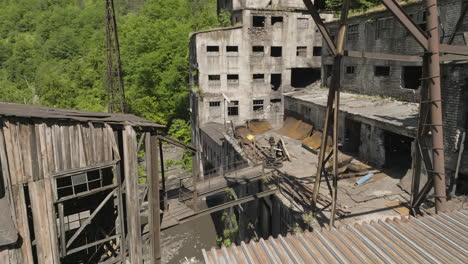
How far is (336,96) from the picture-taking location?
10.7 m

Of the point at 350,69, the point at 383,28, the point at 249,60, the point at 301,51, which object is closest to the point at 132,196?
the point at 383,28

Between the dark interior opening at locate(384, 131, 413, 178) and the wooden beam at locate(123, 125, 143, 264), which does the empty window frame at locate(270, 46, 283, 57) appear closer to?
the dark interior opening at locate(384, 131, 413, 178)

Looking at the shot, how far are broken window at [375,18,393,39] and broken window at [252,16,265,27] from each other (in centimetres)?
1180

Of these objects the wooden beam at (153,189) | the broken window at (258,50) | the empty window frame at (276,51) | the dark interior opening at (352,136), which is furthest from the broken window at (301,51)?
the wooden beam at (153,189)

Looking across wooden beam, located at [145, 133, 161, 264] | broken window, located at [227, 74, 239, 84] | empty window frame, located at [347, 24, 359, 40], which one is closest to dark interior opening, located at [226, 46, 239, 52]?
broken window, located at [227, 74, 239, 84]

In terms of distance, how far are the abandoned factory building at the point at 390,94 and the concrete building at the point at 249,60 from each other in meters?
4.08

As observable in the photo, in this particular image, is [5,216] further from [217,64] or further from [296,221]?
[217,64]

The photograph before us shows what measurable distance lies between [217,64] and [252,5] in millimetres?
6466

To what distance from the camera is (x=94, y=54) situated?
182ft

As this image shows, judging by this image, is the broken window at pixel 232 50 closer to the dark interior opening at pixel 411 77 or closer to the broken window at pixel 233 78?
the broken window at pixel 233 78

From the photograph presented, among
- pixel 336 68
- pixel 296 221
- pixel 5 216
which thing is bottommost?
pixel 296 221

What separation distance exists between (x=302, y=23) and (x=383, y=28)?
36.1 feet

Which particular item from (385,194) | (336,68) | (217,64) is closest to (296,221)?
(385,194)

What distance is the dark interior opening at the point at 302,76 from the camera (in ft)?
110
